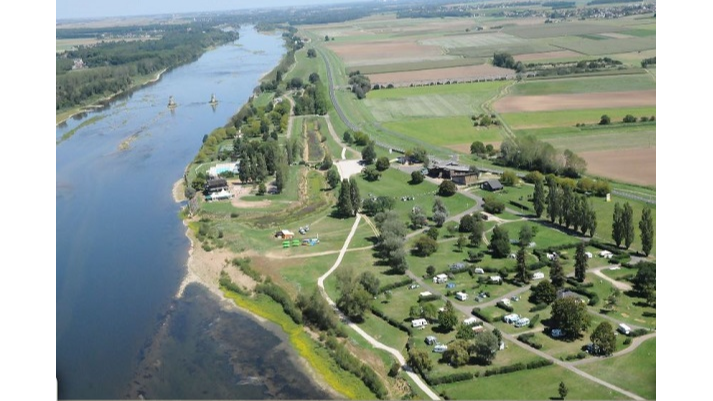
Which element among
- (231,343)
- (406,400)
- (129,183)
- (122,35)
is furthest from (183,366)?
(122,35)

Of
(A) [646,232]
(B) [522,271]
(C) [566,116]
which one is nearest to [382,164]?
(B) [522,271]

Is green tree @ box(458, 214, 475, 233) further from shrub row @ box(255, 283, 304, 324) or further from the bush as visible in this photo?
shrub row @ box(255, 283, 304, 324)

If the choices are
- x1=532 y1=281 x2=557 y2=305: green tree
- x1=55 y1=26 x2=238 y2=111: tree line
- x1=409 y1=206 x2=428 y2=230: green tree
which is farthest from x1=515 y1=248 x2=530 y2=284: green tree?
x1=55 y1=26 x2=238 y2=111: tree line

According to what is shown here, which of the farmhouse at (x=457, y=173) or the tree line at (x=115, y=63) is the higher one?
the tree line at (x=115, y=63)

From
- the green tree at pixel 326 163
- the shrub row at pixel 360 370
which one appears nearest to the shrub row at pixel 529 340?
the shrub row at pixel 360 370

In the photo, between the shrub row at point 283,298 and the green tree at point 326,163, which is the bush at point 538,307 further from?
the green tree at point 326,163
